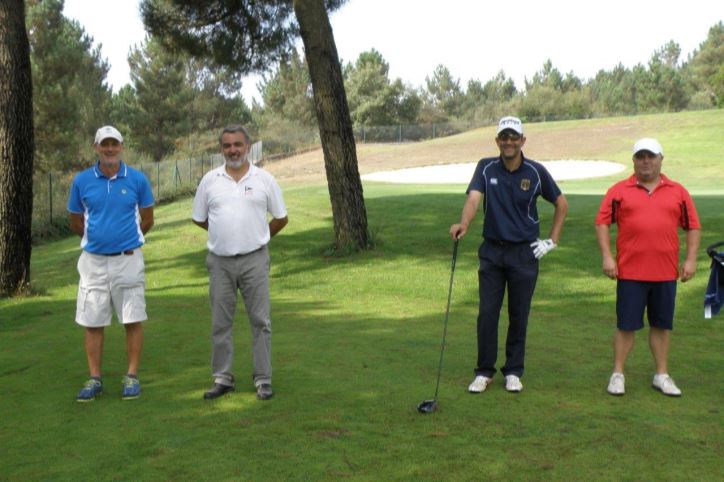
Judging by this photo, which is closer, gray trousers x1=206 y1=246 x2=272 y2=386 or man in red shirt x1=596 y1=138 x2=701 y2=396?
man in red shirt x1=596 y1=138 x2=701 y2=396

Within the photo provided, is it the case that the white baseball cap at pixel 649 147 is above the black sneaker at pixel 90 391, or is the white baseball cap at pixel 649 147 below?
above

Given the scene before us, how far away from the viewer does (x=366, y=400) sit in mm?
6039

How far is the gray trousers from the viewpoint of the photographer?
20.5 ft

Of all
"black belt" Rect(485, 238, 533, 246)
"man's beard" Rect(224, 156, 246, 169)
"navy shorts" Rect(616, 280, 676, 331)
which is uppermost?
"man's beard" Rect(224, 156, 246, 169)

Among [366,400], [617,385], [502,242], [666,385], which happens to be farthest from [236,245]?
[666,385]

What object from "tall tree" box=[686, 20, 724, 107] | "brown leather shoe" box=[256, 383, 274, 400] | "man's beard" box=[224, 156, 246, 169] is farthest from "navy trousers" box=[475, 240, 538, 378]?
"tall tree" box=[686, 20, 724, 107]

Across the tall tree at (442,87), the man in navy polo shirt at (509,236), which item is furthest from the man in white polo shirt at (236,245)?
the tall tree at (442,87)

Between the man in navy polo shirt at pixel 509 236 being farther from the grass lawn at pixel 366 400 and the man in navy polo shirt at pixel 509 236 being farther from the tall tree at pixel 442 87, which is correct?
the tall tree at pixel 442 87

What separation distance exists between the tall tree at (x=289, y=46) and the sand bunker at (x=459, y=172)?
1594 centimetres

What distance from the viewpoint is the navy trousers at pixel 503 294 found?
6.27 meters

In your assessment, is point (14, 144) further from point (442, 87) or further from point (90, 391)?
point (442, 87)

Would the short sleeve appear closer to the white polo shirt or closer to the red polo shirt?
the white polo shirt

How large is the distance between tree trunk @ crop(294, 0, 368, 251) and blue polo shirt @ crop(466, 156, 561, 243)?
28.6 ft

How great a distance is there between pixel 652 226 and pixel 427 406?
2.02m
